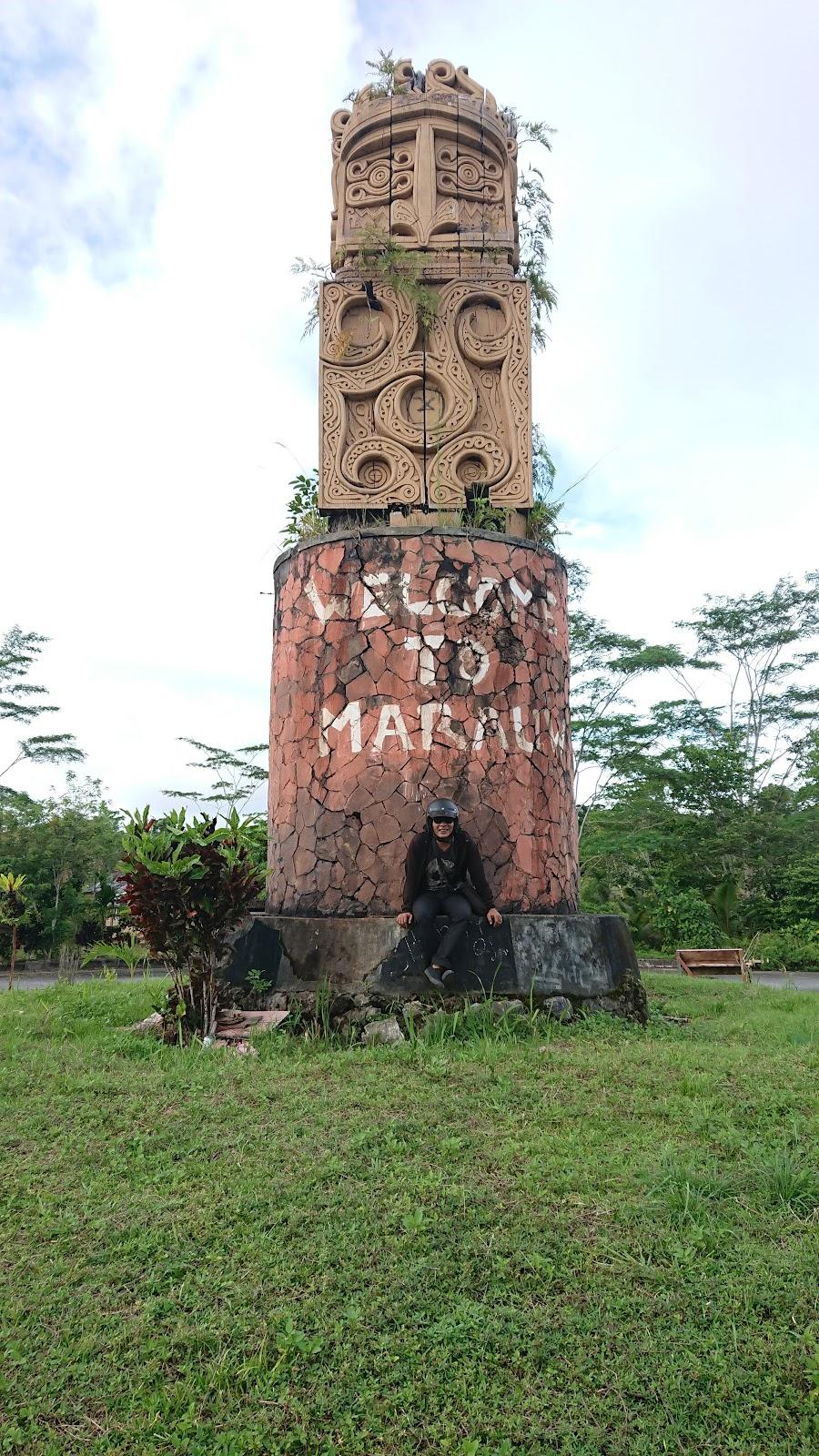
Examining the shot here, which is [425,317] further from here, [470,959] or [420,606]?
[470,959]

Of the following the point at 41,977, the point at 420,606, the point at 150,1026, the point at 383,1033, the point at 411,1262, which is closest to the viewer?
the point at 411,1262

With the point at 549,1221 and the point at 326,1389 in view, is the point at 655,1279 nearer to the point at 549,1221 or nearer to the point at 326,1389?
the point at 549,1221

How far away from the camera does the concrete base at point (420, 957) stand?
5.89 metres

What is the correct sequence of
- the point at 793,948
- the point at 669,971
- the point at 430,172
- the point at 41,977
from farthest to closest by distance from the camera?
the point at 793,948
the point at 41,977
the point at 669,971
the point at 430,172

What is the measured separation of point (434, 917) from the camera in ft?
19.5

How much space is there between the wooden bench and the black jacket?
25.0ft

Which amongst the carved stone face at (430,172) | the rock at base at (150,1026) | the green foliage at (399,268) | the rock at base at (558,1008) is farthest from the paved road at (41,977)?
the carved stone face at (430,172)

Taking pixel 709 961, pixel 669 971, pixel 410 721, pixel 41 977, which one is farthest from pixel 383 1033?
pixel 41 977

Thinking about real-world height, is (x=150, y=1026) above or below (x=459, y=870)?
below

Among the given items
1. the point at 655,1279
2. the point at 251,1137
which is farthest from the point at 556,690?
the point at 655,1279

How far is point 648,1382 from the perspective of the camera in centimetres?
245

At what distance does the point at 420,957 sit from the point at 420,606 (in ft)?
8.08

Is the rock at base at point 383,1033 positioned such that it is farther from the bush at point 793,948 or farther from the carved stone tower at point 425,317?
the bush at point 793,948

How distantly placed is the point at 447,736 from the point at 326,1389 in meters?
4.48
